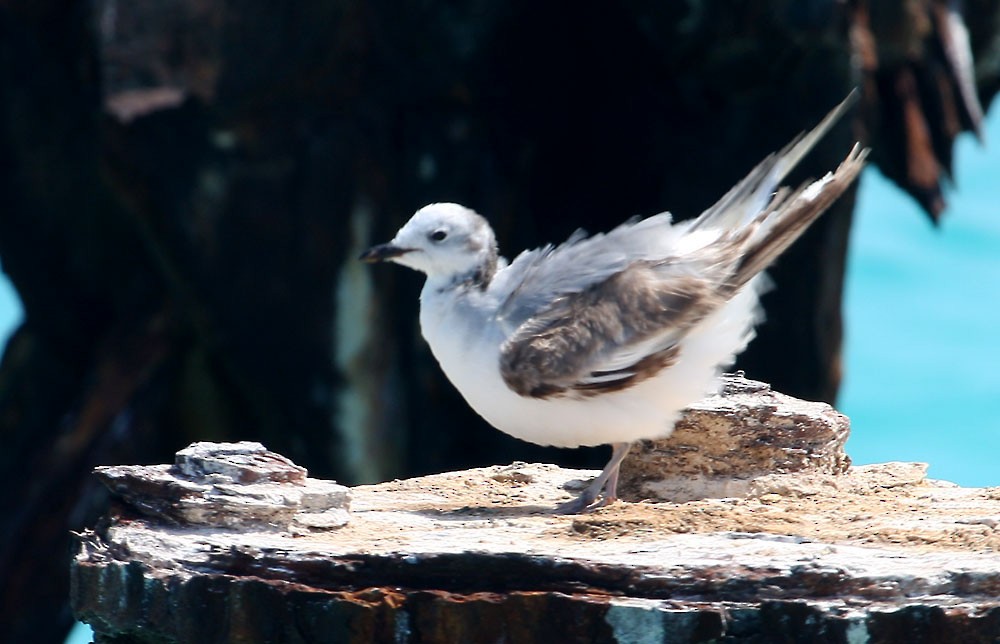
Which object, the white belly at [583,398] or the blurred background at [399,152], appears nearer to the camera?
the white belly at [583,398]

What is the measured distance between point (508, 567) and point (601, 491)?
3.51ft

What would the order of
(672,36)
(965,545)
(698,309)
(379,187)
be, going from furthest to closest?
(379,187) → (672,36) → (698,309) → (965,545)

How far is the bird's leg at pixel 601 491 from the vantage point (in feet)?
17.2

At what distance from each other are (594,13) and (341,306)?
2.60m

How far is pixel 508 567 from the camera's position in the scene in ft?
14.3

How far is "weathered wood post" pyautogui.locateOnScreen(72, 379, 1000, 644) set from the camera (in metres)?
4.21

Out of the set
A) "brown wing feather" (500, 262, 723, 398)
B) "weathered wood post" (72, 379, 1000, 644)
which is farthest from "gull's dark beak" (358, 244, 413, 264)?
"weathered wood post" (72, 379, 1000, 644)

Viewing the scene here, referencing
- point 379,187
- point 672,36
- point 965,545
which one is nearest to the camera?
point 965,545

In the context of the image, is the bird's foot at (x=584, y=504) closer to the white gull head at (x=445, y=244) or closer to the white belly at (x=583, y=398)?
the white belly at (x=583, y=398)

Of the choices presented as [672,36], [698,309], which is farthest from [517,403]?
[672,36]

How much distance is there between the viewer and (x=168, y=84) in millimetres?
10250

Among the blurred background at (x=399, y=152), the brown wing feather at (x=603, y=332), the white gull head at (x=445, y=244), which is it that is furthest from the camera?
the blurred background at (x=399, y=152)

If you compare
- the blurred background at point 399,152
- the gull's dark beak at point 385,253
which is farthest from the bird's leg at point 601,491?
the blurred background at point 399,152

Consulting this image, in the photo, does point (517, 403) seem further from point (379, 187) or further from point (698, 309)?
point (379, 187)
